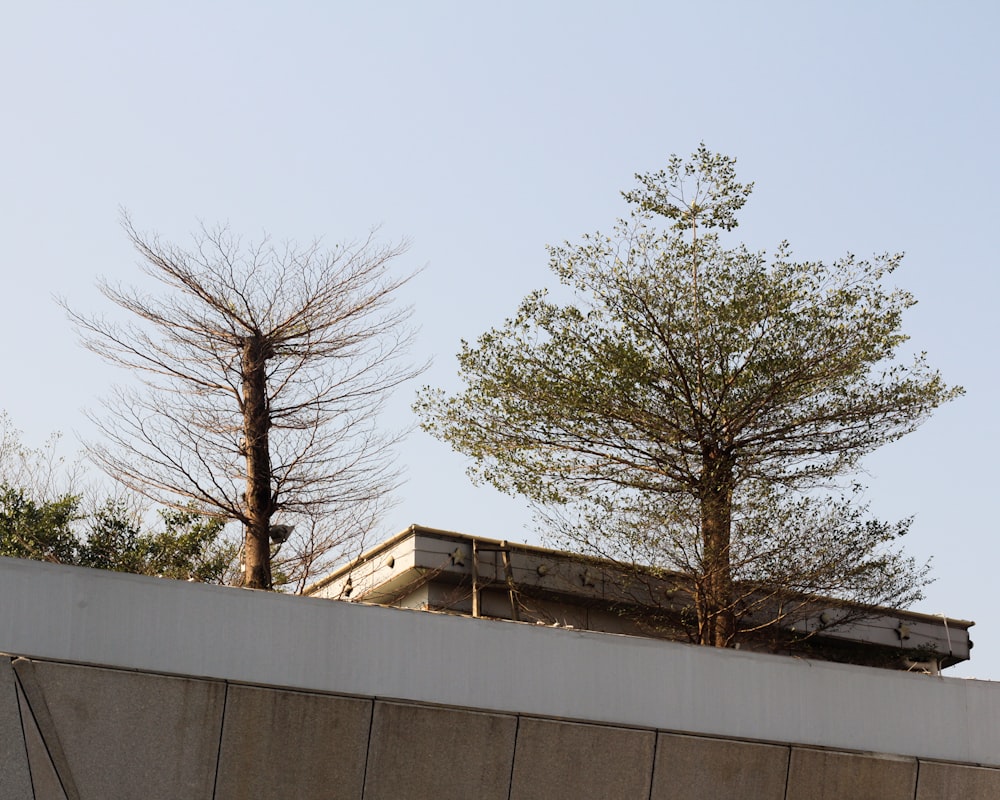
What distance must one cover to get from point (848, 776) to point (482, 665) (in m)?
3.23

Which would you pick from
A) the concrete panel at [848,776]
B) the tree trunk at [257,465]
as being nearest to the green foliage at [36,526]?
the tree trunk at [257,465]

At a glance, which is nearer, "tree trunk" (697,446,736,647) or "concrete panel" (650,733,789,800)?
"concrete panel" (650,733,789,800)

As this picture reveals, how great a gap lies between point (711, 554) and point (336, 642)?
211 inches

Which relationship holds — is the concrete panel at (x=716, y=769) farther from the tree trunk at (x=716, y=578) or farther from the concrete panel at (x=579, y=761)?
the tree trunk at (x=716, y=578)

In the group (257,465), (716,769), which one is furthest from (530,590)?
(716,769)

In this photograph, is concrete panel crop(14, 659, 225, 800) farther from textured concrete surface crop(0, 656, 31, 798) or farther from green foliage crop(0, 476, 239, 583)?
green foliage crop(0, 476, 239, 583)

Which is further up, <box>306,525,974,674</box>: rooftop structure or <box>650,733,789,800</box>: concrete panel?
<box>306,525,974,674</box>: rooftop structure

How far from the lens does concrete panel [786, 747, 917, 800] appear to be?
948 centimetres

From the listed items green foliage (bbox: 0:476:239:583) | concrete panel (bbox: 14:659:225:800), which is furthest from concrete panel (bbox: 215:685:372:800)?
green foliage (bbox: 0:476:239:583)

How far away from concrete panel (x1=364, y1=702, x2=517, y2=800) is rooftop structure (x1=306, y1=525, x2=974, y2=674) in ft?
16.1

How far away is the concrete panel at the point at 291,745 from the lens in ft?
25.0

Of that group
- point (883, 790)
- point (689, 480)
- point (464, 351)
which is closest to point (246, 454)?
point (464, 351)

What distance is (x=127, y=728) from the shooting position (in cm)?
738

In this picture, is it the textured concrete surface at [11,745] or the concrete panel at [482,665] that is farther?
the concrete panel at [482,665]
